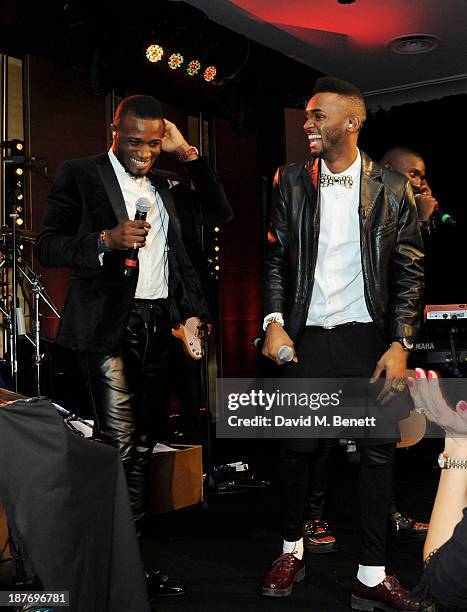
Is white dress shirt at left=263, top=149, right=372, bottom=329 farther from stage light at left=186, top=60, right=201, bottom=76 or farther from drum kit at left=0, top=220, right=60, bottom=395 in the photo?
stage light at left=186, top=60, right=201, bottom=76

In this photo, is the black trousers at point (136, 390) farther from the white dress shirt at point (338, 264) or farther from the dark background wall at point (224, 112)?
the dark background wall at point (224, 112)

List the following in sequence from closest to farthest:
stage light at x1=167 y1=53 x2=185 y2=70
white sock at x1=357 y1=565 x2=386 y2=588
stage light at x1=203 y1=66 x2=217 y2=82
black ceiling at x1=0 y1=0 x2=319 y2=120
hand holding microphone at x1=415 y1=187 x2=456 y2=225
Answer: white sock at x1=357 y1=565 x2=386 y2=588
hand holding microphone at x1=415 y1=187 x2=456 y2=225
black ceiling at x1=0 y1=0 x2=319 y2=120
stage light at x1=167 y1=53 x2=185 y2=70
stage light at x1=203 y1=66 x2=217 y2=82

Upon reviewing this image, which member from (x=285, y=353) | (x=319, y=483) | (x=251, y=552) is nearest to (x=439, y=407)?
(x=285, y=353)

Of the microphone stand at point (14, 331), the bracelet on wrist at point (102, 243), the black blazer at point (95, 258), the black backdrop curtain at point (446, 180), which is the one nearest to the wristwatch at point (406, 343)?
the black blazer at point (95, 258)

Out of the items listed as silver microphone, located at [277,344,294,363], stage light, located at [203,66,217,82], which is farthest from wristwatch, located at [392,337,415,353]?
stage light, located at [203,66,217,82]

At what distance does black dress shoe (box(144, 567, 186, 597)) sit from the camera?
2.85 m

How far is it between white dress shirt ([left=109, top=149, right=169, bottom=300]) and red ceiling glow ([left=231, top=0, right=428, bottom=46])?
4210 mm

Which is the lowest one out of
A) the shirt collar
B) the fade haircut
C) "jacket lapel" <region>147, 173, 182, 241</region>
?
"jacket lapel" <region>147, 173, 182, 241</region>

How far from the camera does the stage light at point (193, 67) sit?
6195 mm

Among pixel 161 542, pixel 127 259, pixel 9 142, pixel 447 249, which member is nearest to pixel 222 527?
pixel 161 542

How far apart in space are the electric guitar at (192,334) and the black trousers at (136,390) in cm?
12

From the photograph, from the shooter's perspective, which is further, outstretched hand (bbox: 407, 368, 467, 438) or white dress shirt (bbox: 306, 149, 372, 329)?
white dress shirt (bbox: 306, 149, 372, 329)

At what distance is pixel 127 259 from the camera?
2.55 metres

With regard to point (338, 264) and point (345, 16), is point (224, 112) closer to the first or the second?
point (345, 16)
